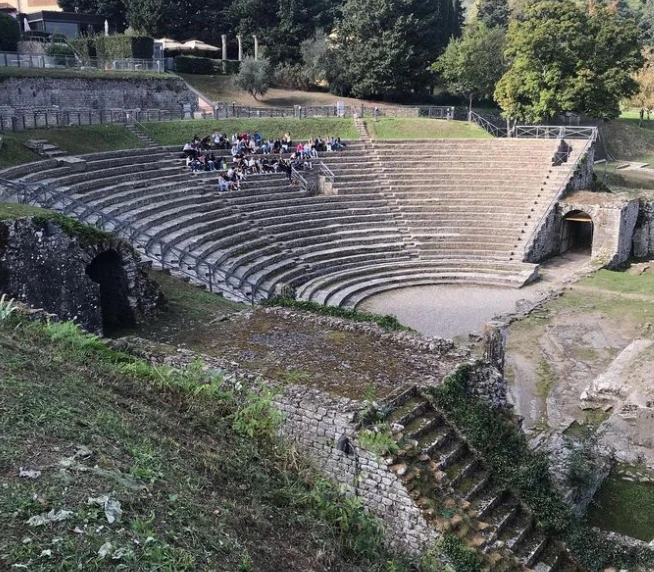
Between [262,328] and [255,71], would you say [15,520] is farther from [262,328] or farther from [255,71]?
[255,71]

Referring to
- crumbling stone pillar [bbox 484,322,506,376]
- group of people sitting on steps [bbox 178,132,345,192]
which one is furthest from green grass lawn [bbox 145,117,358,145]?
crumbling stone pillar [bbox 484,322,506,376]

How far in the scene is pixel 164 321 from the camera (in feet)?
48.7

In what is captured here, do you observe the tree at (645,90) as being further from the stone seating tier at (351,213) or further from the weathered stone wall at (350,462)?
the weathered stone wall at (350,462)

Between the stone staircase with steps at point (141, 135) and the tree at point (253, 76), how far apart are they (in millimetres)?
14972

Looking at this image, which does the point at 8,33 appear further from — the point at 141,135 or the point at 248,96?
the point at 141,135

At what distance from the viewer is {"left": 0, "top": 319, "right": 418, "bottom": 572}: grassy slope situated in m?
5.58

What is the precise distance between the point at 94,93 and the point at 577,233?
73.8 feet

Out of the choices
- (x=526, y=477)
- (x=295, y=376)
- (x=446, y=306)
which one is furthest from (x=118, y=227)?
(x=526, y=477)

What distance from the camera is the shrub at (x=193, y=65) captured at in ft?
145

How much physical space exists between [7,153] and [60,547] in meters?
19.1

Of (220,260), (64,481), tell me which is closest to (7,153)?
(220,260)

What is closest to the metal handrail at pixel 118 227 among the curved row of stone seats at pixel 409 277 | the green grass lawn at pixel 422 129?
the curved row of stone seats at pixel 409 277

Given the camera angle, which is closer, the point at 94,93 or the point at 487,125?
the point at 94,93

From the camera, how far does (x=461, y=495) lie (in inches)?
364
